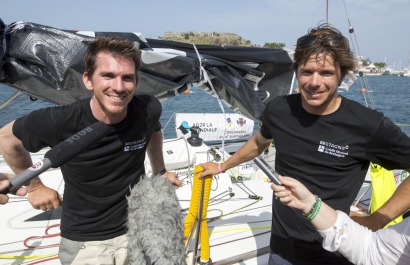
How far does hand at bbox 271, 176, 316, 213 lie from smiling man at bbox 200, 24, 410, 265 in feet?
1.93

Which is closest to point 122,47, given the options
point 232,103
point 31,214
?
point 232,103

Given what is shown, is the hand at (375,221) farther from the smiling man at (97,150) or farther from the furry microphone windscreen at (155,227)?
the smiling man at (97,150)

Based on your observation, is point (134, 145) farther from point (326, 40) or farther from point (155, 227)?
point (326, 40)

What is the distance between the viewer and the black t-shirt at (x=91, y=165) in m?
1.76

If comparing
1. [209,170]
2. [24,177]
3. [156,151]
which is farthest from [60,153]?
[209,170]

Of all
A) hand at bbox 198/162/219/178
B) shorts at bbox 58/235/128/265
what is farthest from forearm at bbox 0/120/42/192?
hand at bbox 198/162/219/178

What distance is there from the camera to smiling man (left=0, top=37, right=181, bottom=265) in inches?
68.5

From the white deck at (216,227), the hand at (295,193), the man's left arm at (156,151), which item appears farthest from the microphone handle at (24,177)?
the white deck at (216,227)

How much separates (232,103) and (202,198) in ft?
4.31

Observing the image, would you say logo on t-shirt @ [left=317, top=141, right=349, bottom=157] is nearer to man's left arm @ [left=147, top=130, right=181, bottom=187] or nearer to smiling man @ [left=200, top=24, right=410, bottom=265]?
smiling man @ [left=200, top=24, right=410, bottom=265]

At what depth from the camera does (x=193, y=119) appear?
7.92 m

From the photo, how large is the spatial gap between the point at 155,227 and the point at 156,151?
52.9 inches

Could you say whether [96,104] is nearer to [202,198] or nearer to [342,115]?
[202,198]

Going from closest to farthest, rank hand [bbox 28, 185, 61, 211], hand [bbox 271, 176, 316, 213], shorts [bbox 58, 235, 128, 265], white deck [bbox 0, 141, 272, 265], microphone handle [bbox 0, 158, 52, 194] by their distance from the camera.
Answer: microphone handle [bbox 0, 158, 52, 194], hand [bbox 271, 176, 316, 213], hand [bbox 28, 185, 61, 211], shorts [bbox 58, 235, 128, 265], white deck [bbox 0, 141, 272, 265]
